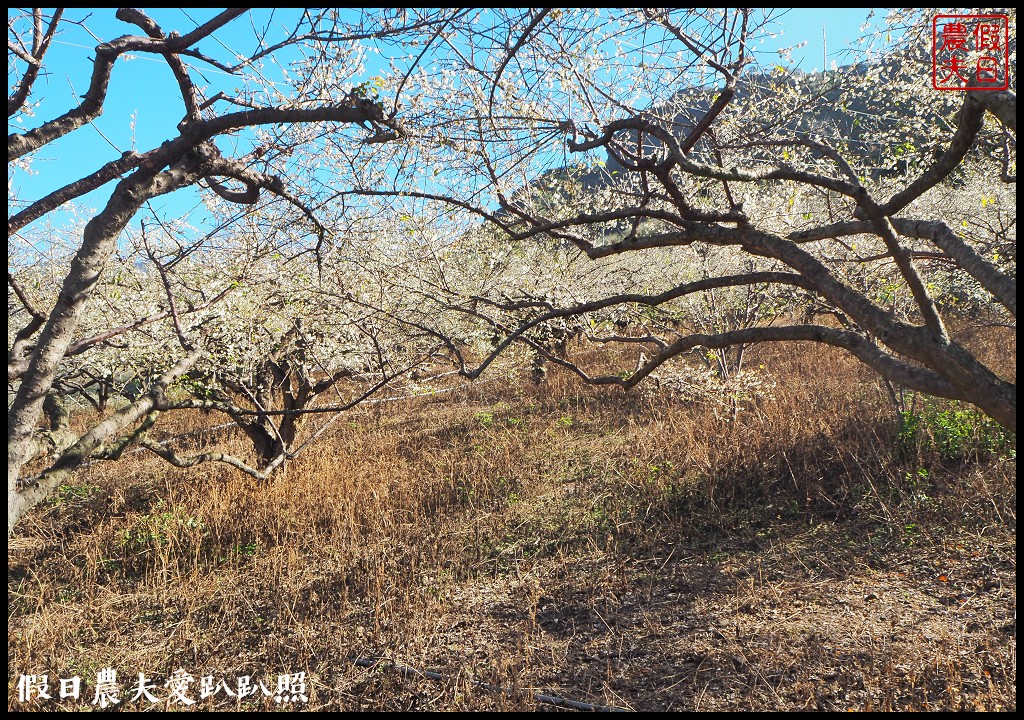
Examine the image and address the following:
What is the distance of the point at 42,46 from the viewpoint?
2.63 m

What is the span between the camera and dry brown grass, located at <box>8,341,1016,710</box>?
3363 mm

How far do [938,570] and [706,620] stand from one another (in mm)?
1812

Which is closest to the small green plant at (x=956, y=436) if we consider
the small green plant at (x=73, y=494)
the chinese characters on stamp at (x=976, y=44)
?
the chinese characters on stamp at (x=976, y=44)

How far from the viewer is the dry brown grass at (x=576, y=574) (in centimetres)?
336

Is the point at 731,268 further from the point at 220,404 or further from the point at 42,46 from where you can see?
the point at 42,46

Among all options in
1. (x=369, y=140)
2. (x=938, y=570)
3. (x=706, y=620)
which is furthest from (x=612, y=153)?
(x=938, y=570)

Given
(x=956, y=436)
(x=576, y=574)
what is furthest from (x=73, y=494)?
(x=956, y=436)

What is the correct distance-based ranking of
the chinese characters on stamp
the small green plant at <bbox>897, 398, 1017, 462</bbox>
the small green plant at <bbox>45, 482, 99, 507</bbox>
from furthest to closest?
the small green plant at <bbox>45, 482, 99, 507</bbox> → the small green plant at <bbox>897, 398, 1017, 462</bbox> → the chinese characters on stamp

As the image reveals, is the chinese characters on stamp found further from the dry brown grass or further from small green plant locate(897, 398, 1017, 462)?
small green plant locate(897, 398, 1017, 462)

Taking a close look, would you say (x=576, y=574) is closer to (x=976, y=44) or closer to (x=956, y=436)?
(x=956, y=436)

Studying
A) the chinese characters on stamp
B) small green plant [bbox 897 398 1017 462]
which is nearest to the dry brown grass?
small green plant [bbox 897 398 1017 462]

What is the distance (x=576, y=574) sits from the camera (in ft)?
15.4

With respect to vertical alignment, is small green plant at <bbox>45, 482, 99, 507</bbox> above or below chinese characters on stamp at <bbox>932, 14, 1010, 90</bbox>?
below

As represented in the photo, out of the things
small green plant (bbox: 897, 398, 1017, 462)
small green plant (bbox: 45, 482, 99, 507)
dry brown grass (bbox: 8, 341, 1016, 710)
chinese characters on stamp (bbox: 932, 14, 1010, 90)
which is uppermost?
chinese characters on stamp (bbox: 932, 14, 1010, 90)
